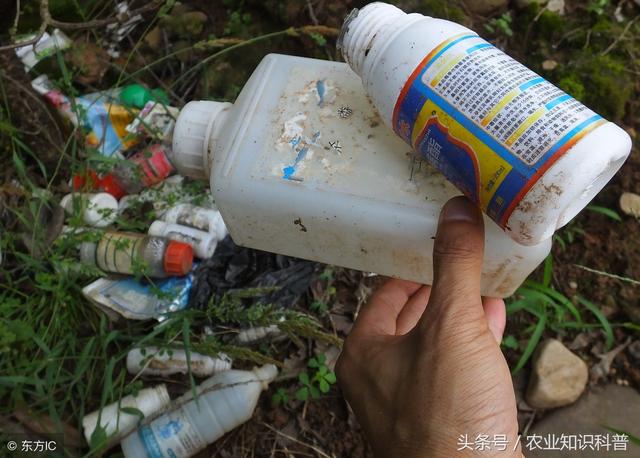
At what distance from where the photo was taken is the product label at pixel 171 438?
1302mm

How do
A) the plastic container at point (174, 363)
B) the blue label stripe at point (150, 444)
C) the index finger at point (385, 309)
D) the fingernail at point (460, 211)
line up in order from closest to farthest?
the fingernail at point (460, 211)
the index finger at point (385, 309)
the blue label stripe at point (150, 444)
the plastic container at point (174, 363)

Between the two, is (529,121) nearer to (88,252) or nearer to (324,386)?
(324,386)

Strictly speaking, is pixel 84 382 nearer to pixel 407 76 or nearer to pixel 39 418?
pixel 39 418

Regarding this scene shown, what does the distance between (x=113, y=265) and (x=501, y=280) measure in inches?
43.5

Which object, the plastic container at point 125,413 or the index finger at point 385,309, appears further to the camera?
the plastic container at point 125,413

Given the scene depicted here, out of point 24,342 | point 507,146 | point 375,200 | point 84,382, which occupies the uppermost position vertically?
point 507,146

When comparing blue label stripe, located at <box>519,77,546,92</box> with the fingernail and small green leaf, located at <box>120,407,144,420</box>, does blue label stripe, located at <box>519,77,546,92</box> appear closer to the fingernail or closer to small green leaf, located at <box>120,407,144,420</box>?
the fingernail

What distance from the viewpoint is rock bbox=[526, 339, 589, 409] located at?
4.45 feet

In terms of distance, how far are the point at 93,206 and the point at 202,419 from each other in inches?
29.5

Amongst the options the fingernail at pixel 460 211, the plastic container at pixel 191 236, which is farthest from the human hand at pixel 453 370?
the plastic container at pixel 191 236

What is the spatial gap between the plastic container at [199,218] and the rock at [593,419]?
105 cm

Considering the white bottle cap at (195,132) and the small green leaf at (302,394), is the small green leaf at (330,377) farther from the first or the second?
the white bottle cap at (195,132)

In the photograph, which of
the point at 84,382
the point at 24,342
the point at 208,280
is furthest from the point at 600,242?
the point at 24,342

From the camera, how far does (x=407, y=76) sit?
793mm
